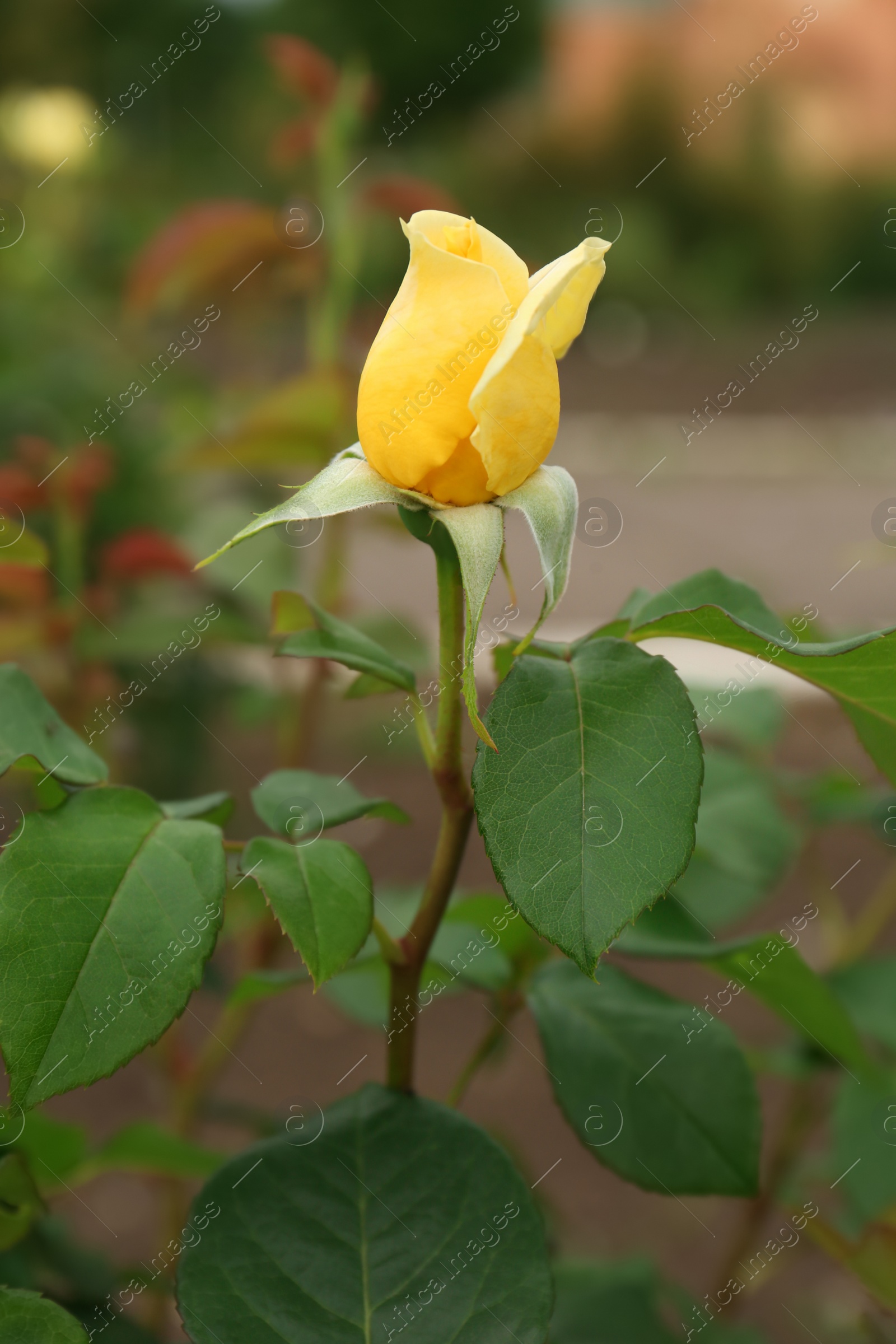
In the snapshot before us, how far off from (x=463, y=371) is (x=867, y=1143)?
18.5 inches

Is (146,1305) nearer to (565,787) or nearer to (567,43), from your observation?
(565,787)

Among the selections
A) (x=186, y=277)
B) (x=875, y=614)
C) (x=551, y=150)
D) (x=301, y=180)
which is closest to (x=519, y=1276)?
(x=186, y=277)

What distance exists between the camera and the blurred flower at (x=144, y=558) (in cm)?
64

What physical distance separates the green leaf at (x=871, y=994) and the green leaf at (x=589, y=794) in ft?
1.03

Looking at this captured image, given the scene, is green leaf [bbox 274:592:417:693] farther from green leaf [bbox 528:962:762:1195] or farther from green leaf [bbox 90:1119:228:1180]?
green leaf [bbox 90:1119:228:1180]

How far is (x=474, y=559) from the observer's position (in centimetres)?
27

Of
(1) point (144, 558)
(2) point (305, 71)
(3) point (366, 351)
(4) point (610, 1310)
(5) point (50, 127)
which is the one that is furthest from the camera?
(5) point (50, 127)

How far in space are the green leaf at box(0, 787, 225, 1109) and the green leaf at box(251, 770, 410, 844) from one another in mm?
40

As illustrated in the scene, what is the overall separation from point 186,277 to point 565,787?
0.62 m

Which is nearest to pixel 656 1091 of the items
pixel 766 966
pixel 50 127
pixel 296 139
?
pixel 766 966

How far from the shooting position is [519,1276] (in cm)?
31

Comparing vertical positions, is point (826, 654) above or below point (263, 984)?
above

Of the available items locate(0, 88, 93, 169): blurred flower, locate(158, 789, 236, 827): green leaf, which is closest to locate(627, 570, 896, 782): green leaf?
locate(158, 789, 236, 827): green leaf

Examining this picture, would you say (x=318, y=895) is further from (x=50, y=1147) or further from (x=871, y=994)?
(x=871, y=994)
